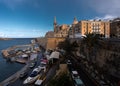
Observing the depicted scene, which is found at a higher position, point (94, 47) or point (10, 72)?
point (94, 47)

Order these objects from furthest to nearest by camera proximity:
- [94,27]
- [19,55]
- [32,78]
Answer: [19,55] → [94,27] → [32,78]

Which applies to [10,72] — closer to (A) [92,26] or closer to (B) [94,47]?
(B) [94,47]

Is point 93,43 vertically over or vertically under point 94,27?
under

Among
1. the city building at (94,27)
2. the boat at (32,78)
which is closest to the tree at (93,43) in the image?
the boat at (32,78)

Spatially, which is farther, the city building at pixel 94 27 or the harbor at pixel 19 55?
the city building at pixel 94 27

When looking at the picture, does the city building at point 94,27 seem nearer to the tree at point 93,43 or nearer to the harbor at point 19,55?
the harbor at point 19,55

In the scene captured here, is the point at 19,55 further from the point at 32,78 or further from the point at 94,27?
the point at 94,27

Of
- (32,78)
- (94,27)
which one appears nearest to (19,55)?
(32,78)

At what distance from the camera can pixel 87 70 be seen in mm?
28750

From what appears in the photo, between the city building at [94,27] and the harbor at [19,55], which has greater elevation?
the city building at [94,27]

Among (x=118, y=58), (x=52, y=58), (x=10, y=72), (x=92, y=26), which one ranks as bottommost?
(x=10, y=72)

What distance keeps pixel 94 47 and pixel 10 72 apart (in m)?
22.0

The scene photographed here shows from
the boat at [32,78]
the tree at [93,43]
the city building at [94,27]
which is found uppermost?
the city building at [94,27]

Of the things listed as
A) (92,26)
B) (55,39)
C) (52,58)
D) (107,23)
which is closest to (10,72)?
(52,58)
